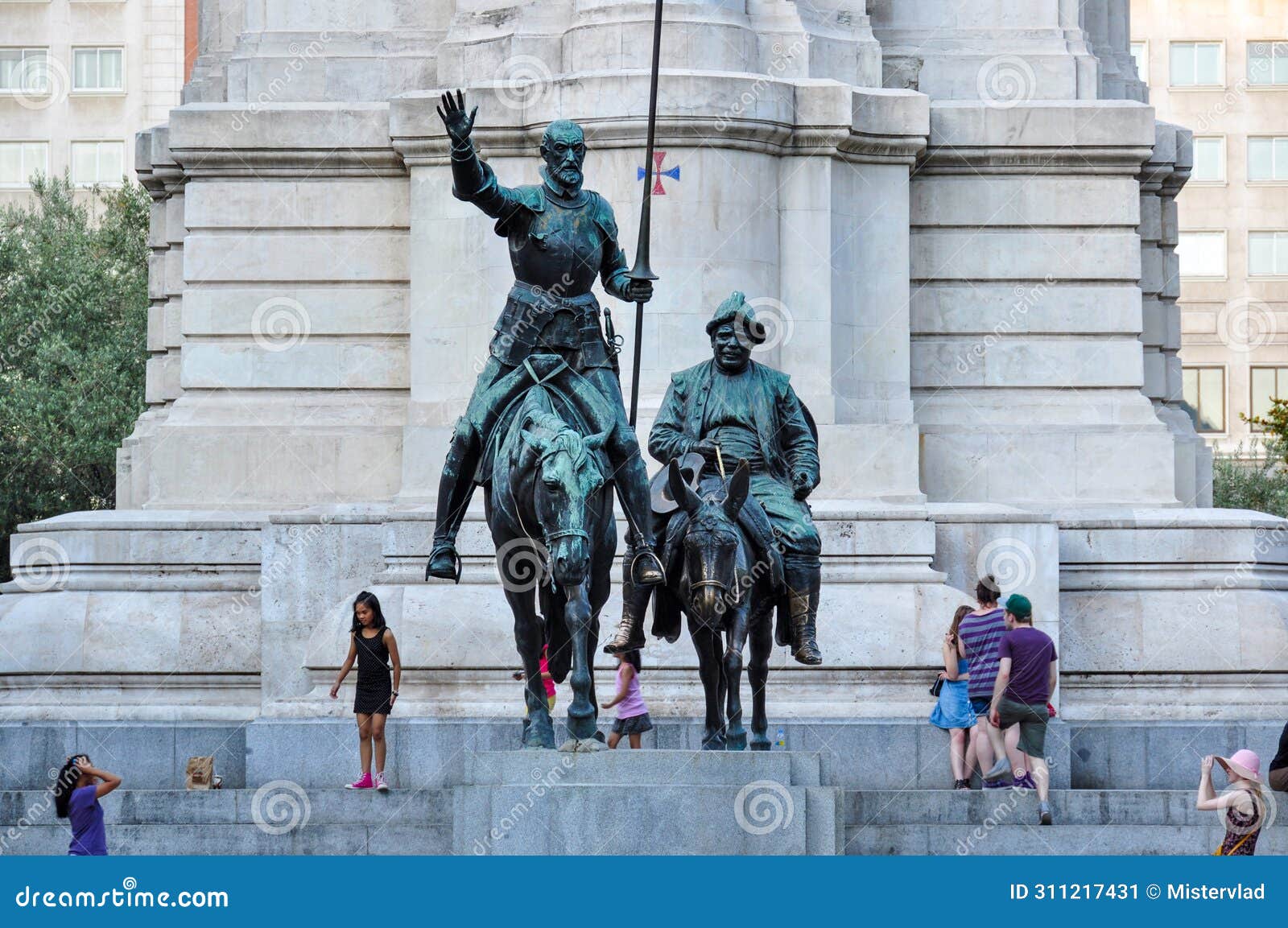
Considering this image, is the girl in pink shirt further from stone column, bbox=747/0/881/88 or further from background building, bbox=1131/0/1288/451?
background building, bbox=1131/0/1288/451

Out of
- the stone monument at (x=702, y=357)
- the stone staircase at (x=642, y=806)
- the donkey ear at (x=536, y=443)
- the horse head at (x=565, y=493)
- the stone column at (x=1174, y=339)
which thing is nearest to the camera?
the stone staircase at (x=642, y=806)

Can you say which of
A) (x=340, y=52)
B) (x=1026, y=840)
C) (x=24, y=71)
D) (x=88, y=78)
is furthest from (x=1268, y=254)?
(x=1026, y=840)

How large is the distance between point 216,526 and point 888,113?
8231 millimetres

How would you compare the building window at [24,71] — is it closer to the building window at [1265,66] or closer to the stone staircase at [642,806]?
the building window at [1265,66]

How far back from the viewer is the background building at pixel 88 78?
72.7 meters

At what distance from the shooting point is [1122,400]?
99.1 feet

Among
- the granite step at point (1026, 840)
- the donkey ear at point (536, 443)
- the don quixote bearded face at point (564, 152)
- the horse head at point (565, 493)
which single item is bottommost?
the granite step at point (1026, 840)

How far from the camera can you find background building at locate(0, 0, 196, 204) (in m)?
72.7

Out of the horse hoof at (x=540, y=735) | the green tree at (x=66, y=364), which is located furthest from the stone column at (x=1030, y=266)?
the green tree at (x=66, y=364)

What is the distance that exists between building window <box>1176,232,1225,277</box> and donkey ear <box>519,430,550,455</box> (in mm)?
55909

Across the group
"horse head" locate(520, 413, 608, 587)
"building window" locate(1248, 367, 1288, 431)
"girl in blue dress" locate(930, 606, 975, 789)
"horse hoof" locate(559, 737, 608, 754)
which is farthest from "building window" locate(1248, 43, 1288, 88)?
"horse hoof" locate(559, 737, 608, 754)

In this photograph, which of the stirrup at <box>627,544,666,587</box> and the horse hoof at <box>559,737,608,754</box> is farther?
the stirrup at <box>627,544,666,587</box>

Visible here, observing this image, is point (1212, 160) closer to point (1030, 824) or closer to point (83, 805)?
point (1030, 824)

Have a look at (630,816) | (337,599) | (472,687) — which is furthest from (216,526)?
(630,816)
